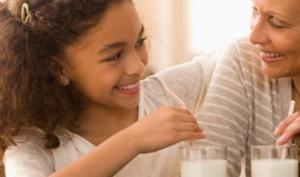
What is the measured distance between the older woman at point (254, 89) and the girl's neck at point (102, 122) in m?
0.21

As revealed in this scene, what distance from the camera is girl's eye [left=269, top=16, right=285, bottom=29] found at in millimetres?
1590

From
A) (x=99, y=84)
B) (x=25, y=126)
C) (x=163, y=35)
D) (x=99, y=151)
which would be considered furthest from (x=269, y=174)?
(x=163, y=35)

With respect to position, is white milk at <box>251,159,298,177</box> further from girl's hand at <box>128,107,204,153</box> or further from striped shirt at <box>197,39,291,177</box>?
striped shirt at <box>197,39,291,177</box>

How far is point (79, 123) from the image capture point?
168 cm

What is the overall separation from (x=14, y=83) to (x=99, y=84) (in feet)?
0.76

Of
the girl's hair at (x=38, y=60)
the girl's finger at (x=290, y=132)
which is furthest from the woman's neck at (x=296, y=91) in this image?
the girl's hair at (x=38, y=60)

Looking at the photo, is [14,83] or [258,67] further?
[258,67]

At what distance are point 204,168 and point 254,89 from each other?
475 mm

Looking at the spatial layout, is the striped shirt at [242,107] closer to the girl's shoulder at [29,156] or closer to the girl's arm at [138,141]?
the girl's arm at [138,141]

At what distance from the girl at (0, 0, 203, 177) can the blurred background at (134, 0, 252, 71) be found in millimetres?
1610

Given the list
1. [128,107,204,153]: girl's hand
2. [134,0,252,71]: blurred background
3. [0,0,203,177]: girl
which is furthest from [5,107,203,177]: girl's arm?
[134,0,252,71]: blurred background

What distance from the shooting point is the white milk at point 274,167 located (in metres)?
1.29

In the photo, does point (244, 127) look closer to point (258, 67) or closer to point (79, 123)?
point (258, 67)

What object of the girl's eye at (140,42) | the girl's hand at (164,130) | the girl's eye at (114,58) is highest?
the girl's eye at (140,42)
